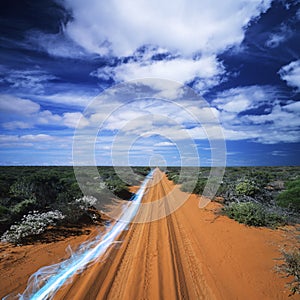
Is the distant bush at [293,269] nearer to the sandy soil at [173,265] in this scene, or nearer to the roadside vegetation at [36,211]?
the sandy soil at [173,265]

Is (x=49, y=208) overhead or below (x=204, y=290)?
overhead

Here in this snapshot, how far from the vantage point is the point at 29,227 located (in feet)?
24.6

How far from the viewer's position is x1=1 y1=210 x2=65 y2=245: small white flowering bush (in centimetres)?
694

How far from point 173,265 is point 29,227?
528 centimetres

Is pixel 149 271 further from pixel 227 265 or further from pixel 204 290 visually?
pixel 227 265

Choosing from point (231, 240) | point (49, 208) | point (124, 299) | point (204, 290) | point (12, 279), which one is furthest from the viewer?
point (49, 208)

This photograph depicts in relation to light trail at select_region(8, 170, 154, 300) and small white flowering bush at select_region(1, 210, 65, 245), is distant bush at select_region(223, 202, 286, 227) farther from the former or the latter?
small white flowering bush at select_region(1, 210, 65, 245)

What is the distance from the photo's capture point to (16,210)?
28.1 ft

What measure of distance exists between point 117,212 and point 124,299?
7.43 meters

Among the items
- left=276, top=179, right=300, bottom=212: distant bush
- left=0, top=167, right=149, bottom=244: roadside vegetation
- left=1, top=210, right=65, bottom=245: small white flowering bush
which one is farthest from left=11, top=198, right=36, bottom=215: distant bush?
left=276, top=179, right=300, bottom=212: distant bush

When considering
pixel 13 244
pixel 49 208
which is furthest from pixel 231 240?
pixel 49 208

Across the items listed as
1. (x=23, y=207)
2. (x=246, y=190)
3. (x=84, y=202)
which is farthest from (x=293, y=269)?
(x=23, y=207)

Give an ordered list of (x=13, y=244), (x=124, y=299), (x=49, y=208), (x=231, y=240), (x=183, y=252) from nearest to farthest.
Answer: (x=124, y=299) → (x=183, y=252) → (x=13, y=244) → (x=231, y=240) → (x=49, y=208)

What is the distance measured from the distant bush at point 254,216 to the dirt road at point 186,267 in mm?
683
